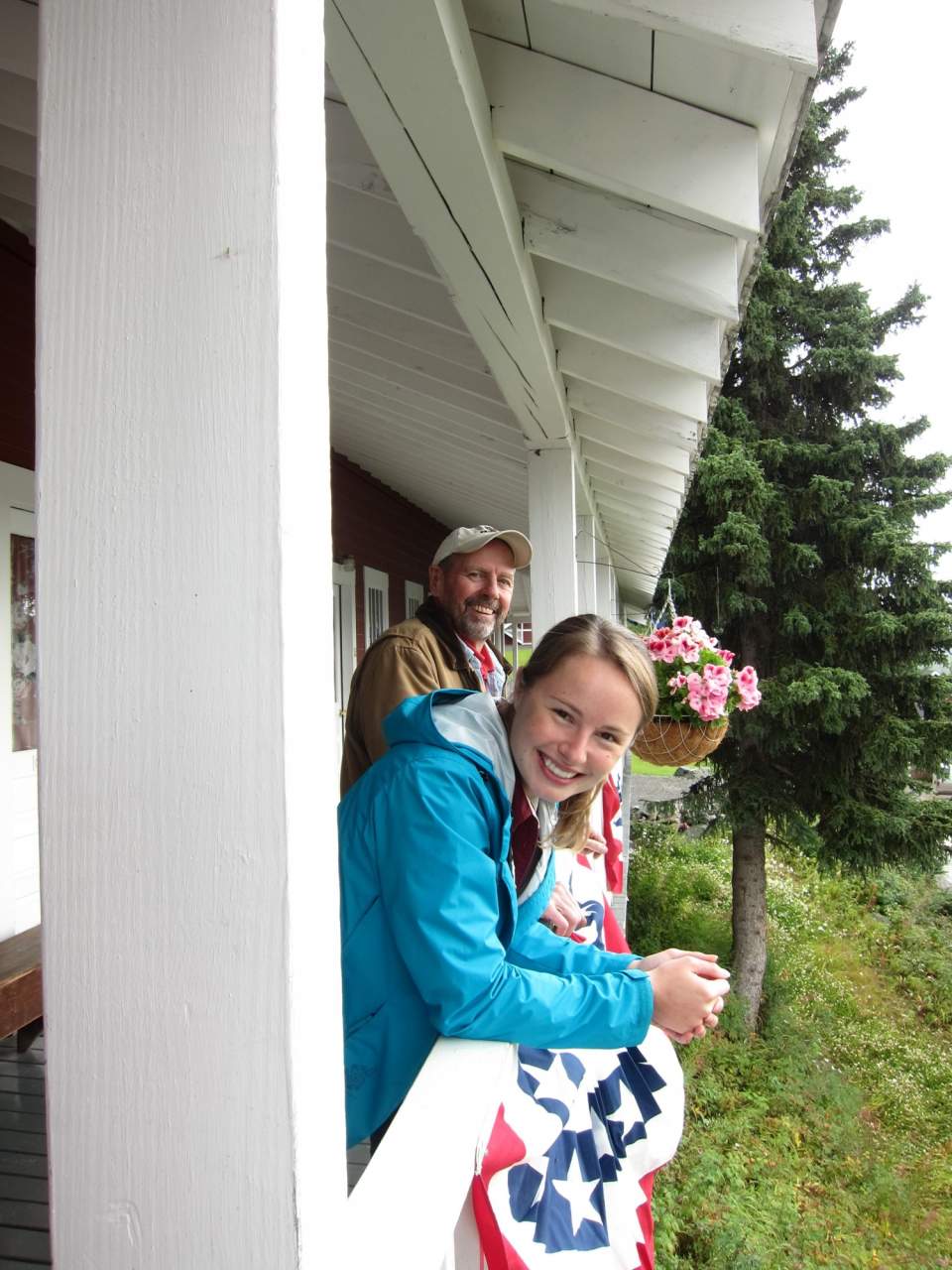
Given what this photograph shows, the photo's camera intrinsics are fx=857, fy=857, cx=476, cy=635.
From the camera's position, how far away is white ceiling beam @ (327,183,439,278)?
2133mm

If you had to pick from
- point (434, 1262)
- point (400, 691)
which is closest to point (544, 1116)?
point (434, 1262)

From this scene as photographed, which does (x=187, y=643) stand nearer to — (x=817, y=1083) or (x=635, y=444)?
(x=635, y=444)

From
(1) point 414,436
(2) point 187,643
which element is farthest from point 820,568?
(2) point 187,643

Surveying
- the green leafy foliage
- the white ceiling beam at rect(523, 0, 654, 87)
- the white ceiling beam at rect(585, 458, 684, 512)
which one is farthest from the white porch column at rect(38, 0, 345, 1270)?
the green leafy foliage

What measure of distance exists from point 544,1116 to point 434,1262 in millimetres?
427

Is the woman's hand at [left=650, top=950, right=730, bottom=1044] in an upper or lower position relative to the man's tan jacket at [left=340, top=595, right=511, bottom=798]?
lower

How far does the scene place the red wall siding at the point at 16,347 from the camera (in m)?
3.01

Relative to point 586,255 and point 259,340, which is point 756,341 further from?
point 259,340

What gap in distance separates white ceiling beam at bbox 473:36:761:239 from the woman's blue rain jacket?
1.11 metres

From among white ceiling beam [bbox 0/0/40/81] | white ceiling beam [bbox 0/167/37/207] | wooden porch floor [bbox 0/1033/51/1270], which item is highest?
white ceiling beam [bbox 0/167/37/207]

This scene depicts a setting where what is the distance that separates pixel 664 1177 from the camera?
20.5ft

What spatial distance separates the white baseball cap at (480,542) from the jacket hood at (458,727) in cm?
130

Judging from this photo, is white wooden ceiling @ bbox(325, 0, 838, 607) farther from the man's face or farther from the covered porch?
the covered porch

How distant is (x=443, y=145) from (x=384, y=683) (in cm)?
118
